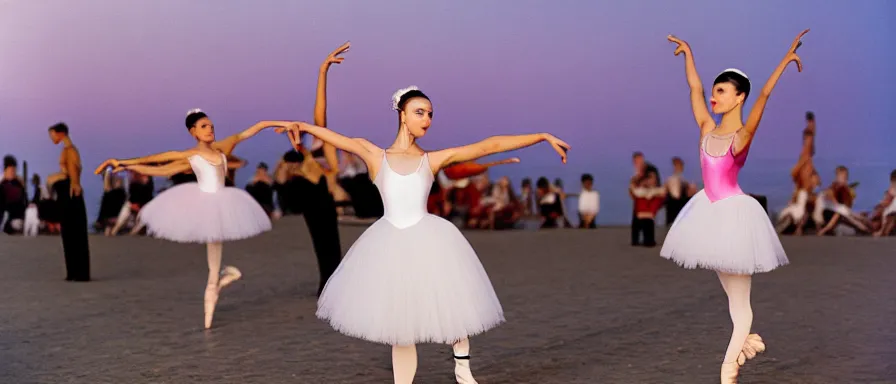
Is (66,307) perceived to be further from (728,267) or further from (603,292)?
(728,267)

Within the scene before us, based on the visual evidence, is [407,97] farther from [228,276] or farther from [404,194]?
[228,276]

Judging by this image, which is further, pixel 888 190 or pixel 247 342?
pixel 888 190

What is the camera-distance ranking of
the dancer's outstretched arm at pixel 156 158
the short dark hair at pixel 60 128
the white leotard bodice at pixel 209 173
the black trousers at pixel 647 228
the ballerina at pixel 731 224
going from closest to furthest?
the ballerina at pixel 731 224
the dancer's outstretched arm at pixel 156 158
the white leotard bodice at pixel 209 173
the short dark hair at pixel 60 128
the black trousers at pixel 647 228

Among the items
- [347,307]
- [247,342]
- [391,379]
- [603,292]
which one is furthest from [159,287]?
[347,307]

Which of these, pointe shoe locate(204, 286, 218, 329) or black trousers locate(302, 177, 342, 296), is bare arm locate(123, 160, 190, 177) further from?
black trousers locate(302, 177, 342, 296)

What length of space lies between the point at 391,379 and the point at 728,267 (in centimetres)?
224

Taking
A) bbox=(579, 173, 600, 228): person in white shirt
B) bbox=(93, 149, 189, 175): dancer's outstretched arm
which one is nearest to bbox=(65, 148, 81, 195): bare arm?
bbox=(93, 149, 189, 175): dancer's outstretched arm

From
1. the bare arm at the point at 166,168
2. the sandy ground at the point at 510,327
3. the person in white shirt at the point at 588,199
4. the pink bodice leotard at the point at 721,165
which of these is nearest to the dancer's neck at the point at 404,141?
the sandy ground at the point at 510,327

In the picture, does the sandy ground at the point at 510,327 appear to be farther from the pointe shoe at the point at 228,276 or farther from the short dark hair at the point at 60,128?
the short dark hair at the point at 60,128

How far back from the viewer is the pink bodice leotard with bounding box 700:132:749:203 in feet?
20.1

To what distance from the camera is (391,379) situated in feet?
21.5

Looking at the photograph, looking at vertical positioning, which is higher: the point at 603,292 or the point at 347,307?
the point at 347,307

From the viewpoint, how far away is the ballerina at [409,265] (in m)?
5.27

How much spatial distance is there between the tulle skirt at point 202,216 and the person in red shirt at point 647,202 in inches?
354
